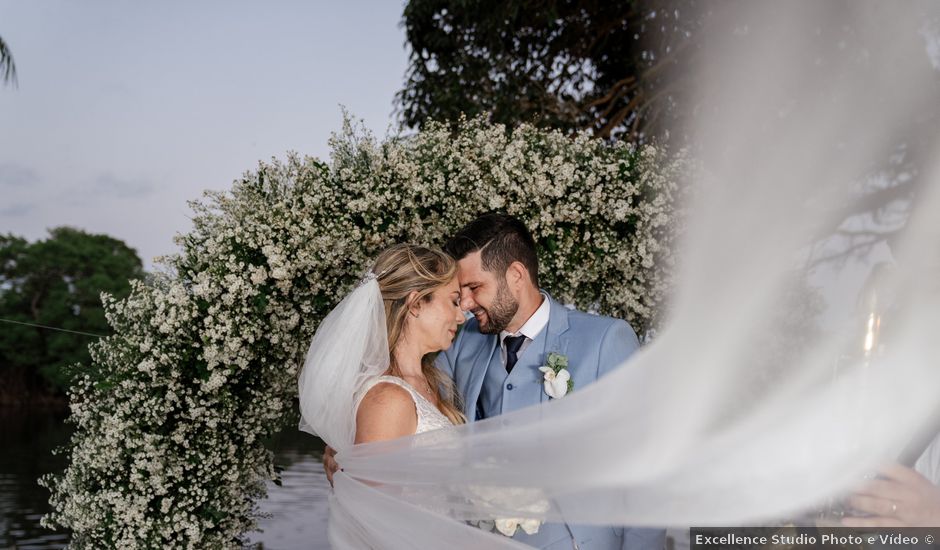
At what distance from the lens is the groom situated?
3672 millimetres

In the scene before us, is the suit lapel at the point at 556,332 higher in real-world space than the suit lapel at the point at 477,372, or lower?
higher

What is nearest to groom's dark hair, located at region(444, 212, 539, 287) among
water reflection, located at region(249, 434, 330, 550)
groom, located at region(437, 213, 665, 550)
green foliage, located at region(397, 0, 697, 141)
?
groom, located at region(437, 213, 665, 550)

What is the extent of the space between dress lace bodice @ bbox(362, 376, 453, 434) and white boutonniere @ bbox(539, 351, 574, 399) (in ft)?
1.60

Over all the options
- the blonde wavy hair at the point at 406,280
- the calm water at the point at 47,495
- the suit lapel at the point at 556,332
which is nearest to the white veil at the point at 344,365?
the blonde wavy hair at the point at 406,280

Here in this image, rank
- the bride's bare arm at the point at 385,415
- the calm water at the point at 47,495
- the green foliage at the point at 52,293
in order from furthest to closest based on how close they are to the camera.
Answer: the green foliage at the point at 52,293 < the calm water at the point at 47,495 < the bride's bare arm at the point at 385,415

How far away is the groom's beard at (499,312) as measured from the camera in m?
3.76

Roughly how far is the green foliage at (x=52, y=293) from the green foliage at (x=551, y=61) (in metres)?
38.9

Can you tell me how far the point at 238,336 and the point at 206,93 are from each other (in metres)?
8.60

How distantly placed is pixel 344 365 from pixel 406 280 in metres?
0.51

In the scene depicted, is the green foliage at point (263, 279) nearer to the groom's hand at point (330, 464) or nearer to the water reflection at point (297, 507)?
the groom's hand at point (330, 464)

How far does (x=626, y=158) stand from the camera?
205 inches

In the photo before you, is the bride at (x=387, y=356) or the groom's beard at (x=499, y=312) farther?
the groom's beard at (x=499, y=312)

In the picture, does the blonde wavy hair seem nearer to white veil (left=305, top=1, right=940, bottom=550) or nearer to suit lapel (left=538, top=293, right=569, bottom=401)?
suit lapel (left=538, top=293, right=569, bottom=401)

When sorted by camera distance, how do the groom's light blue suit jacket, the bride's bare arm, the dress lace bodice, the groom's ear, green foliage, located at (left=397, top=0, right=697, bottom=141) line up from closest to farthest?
the bride's bare arm, the dress lace bodice, the groom's light blue suit jacket, the groom's ear, green foliage, located at (left=397, top=0, right=697, bottom=141)
